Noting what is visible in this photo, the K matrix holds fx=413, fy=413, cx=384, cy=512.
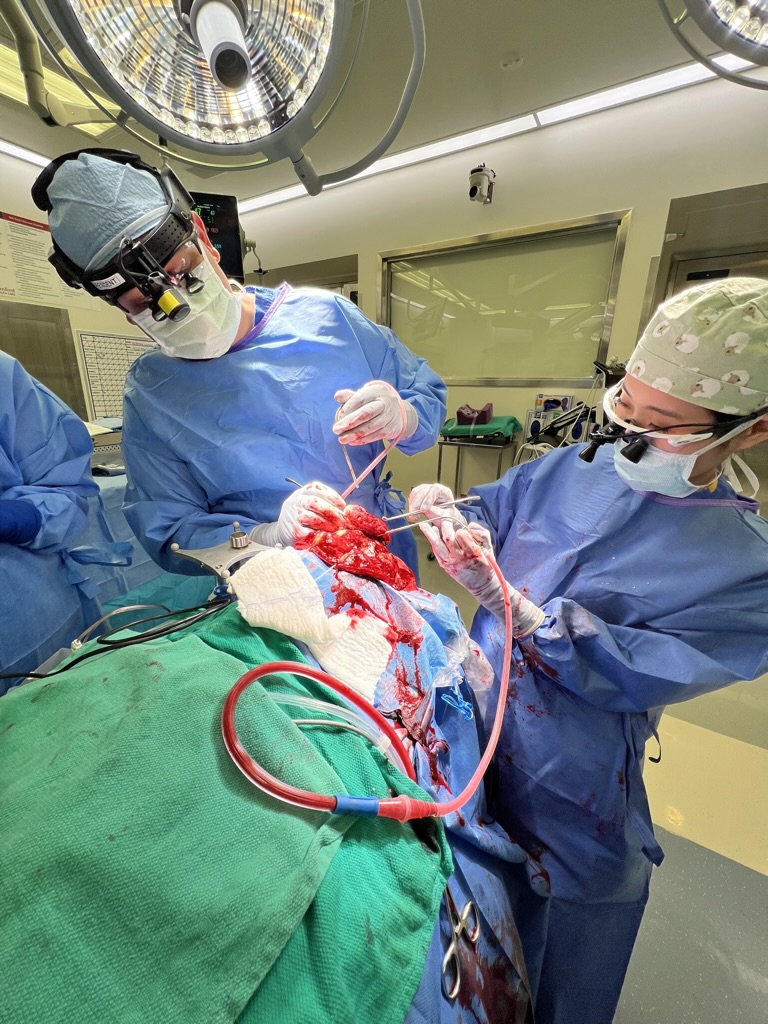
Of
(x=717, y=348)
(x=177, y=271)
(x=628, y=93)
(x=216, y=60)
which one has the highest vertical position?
(x=628, y=93)

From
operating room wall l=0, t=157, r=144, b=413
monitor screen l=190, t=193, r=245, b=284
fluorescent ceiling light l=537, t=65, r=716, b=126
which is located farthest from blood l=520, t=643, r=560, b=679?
operating room wall l=0, t=157, r=144, b=413

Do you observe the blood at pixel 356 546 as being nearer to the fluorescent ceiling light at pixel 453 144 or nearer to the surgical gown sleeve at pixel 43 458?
the surgical gown sleeve at pixel 43 458

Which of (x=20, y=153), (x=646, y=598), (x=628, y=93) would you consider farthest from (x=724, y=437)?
(x=20, y=153)

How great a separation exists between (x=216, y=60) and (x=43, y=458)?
1033 mm

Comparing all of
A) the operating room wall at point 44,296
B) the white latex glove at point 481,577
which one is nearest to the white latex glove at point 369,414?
the white latex glove at point 481,577

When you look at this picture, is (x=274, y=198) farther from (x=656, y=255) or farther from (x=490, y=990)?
(x=490, y=990)

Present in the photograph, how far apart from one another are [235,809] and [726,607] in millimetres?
893

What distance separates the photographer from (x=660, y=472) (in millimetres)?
891

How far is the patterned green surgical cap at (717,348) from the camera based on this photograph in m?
0.77

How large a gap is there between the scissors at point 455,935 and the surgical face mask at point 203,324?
116cm

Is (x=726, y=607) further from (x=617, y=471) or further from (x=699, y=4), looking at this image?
(x=699, y=4)

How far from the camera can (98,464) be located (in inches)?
69.9

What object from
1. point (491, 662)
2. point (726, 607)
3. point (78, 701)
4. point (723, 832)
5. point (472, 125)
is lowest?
point (723, 832)

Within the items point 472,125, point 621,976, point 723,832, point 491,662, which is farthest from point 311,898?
point 472,125
